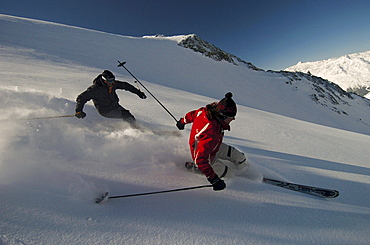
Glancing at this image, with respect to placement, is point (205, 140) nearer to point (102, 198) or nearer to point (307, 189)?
point (102, 198)

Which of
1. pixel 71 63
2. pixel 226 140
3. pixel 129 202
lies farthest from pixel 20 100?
pixel 71 63

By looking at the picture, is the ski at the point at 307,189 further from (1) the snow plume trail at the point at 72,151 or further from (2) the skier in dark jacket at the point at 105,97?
(2) the skier in dark jacket at the point at 105,97

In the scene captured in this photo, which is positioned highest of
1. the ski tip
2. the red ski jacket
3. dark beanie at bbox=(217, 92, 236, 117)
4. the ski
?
dark beanie at bbox=(217, 92, 236, 117)

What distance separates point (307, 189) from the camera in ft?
8.52

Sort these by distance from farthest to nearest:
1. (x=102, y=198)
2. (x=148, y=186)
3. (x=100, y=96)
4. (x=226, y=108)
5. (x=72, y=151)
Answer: (x=100, y=96) → (x=72, y=151) → (x=148, y=186) → (x=226, y=108) → (x=102, y=198)

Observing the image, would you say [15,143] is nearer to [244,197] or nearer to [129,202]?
[129,202]

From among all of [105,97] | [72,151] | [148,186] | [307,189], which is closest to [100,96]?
[105,97]

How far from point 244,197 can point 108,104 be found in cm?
341

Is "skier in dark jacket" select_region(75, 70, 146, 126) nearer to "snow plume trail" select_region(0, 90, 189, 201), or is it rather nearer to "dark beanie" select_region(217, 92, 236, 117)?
Answer: "snow plume trail" select_region(0, 90, 189, 201)

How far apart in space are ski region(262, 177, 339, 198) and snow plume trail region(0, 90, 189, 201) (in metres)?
1.54

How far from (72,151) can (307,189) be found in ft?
12.1

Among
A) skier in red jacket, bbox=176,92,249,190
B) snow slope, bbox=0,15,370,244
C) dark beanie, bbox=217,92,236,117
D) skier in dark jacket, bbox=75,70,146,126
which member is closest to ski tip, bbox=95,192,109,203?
snow slope, bbox=0,15,370,244

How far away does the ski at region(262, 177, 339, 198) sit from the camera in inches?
99.9

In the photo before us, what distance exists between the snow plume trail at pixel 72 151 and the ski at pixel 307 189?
5.06ft
